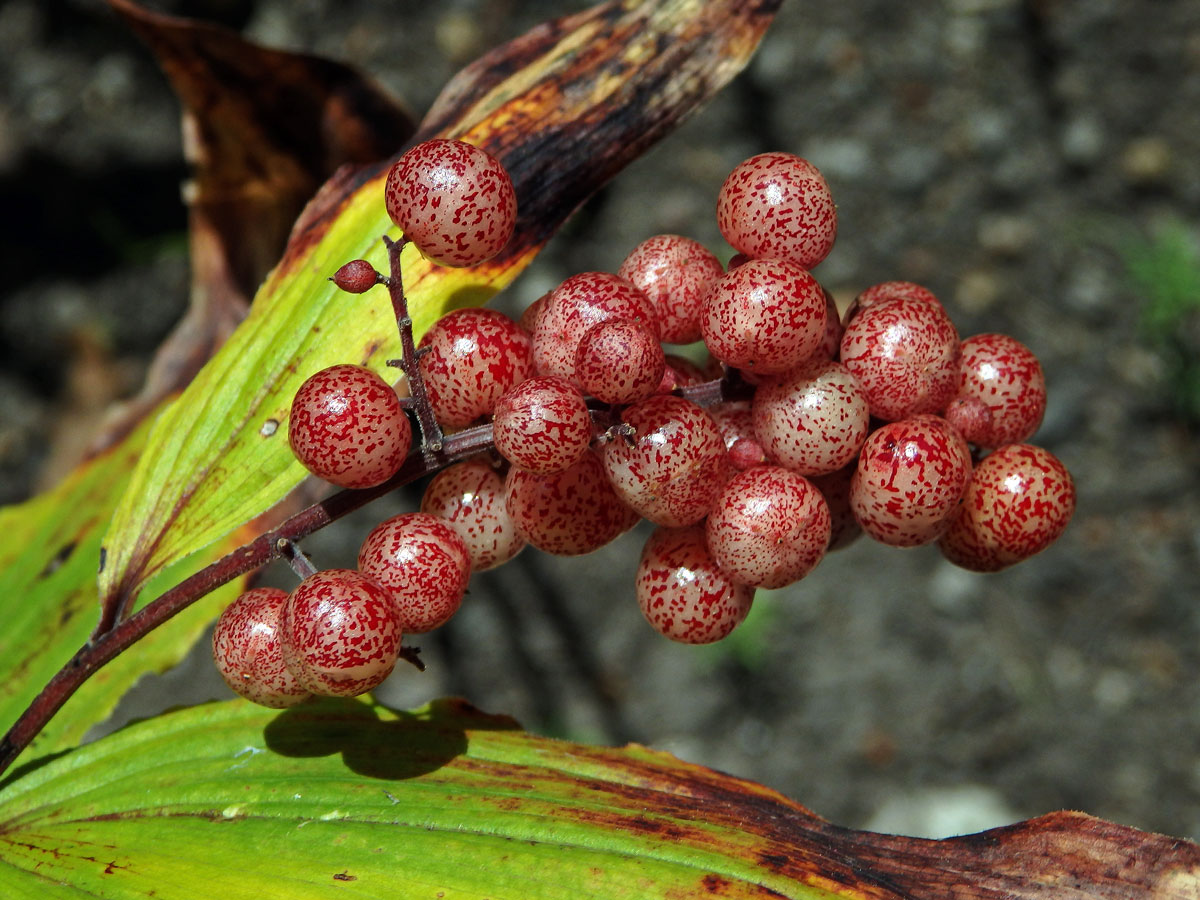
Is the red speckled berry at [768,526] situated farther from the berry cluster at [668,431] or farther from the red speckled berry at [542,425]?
the red speckled berry at [542,425]

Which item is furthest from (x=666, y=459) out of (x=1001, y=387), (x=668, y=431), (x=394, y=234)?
(x=394, y=234)

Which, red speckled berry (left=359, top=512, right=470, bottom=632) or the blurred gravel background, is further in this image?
the blurred gravel background

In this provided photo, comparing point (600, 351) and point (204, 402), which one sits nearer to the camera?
point (600, 351)

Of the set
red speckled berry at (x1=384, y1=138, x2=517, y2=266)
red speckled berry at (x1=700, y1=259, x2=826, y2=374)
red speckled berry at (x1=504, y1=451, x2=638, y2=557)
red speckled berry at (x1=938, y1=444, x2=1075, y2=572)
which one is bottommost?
red speckled berry at (x1=938, y1=444, x2=1075, y2=572)

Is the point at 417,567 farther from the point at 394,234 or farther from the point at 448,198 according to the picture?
the point at 394,234

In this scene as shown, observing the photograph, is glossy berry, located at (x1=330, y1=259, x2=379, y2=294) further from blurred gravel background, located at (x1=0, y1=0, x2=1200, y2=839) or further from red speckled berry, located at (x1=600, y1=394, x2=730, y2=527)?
blurred gravel background, located at (x1=0, y1=0, x2=1200, y2=839)

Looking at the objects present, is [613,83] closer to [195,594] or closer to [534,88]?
[534,88]

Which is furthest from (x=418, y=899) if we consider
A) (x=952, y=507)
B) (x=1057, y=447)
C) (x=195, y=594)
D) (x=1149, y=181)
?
(x=1149, y=181)

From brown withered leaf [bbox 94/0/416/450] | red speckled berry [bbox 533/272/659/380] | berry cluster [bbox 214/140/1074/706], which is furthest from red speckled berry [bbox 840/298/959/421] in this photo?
brown withered leaf [bbox 94/0/416/450]
